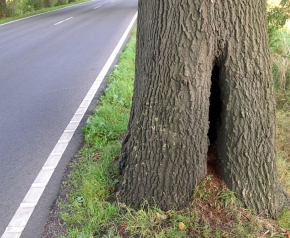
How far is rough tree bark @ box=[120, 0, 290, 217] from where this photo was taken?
94.3 inches

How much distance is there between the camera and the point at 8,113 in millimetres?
5383

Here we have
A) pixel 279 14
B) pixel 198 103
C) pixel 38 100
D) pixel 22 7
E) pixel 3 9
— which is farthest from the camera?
pixel 22 7

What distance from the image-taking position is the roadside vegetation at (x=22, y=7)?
21.6 m

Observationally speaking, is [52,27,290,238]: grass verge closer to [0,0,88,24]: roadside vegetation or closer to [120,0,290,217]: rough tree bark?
[120,0,290,217]: rough tree bark

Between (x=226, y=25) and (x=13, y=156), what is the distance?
2926 mm

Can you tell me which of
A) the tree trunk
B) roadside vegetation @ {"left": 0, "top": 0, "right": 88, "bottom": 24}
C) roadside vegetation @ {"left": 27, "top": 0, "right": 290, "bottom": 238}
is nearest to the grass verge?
roadside vegetation @ {"left": 27, "top": 0, "right": 290, "bottom": 238}

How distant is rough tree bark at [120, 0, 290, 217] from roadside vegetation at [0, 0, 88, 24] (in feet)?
60.9

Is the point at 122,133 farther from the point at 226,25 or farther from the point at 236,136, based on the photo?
the point at 226,25

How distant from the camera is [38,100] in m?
5.88

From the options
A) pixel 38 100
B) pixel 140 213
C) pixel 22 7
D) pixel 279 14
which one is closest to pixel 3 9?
pixel 22 7

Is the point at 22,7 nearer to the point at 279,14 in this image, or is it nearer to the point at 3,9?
the point at 3,9

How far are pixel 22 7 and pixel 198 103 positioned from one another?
25213mm

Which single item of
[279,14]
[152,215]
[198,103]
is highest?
[279,14]

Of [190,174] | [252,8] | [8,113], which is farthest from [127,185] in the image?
[8,113]
